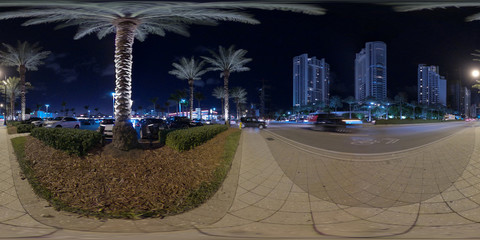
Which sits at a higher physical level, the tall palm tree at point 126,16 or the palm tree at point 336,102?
the palm tree at point 336,102

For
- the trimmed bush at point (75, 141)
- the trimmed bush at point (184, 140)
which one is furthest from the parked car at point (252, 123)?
the trimmed bush at point (75, 141)

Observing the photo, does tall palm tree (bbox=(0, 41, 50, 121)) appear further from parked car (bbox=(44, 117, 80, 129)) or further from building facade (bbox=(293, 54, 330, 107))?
building facade (bbox=(293, 54, 330, 107))

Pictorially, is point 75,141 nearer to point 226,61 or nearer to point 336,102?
point 226,61

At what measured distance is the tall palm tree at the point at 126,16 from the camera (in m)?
5.61

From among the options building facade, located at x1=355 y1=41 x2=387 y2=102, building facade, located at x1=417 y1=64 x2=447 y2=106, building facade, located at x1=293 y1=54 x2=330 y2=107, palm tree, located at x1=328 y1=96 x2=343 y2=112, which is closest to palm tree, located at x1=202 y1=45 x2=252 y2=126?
building facade, located at x1=355 y1=41 x2=387 y2=102

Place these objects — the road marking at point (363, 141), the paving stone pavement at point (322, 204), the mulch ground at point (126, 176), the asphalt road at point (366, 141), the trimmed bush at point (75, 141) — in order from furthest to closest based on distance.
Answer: the trimmed bush at point (75, 141) → the road marking at point (363, 141) → the asphalt road at point (366, 141) → the mulch ground at point (126, 176) → the paving stone pavement at point (322, 204)

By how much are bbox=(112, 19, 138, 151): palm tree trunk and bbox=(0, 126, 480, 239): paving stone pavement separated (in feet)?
10.2

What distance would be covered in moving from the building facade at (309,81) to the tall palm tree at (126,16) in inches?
2684


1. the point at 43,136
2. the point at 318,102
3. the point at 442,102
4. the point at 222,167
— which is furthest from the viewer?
the point at 442,102

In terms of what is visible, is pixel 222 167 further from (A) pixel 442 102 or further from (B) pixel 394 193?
(A) pixel 442 102

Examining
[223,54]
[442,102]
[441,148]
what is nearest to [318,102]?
[442,102]

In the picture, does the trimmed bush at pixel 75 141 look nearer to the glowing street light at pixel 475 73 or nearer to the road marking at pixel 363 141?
the road marking at pixel 363 141

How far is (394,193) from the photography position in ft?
12.2

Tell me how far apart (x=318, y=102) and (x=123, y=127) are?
86.4m
